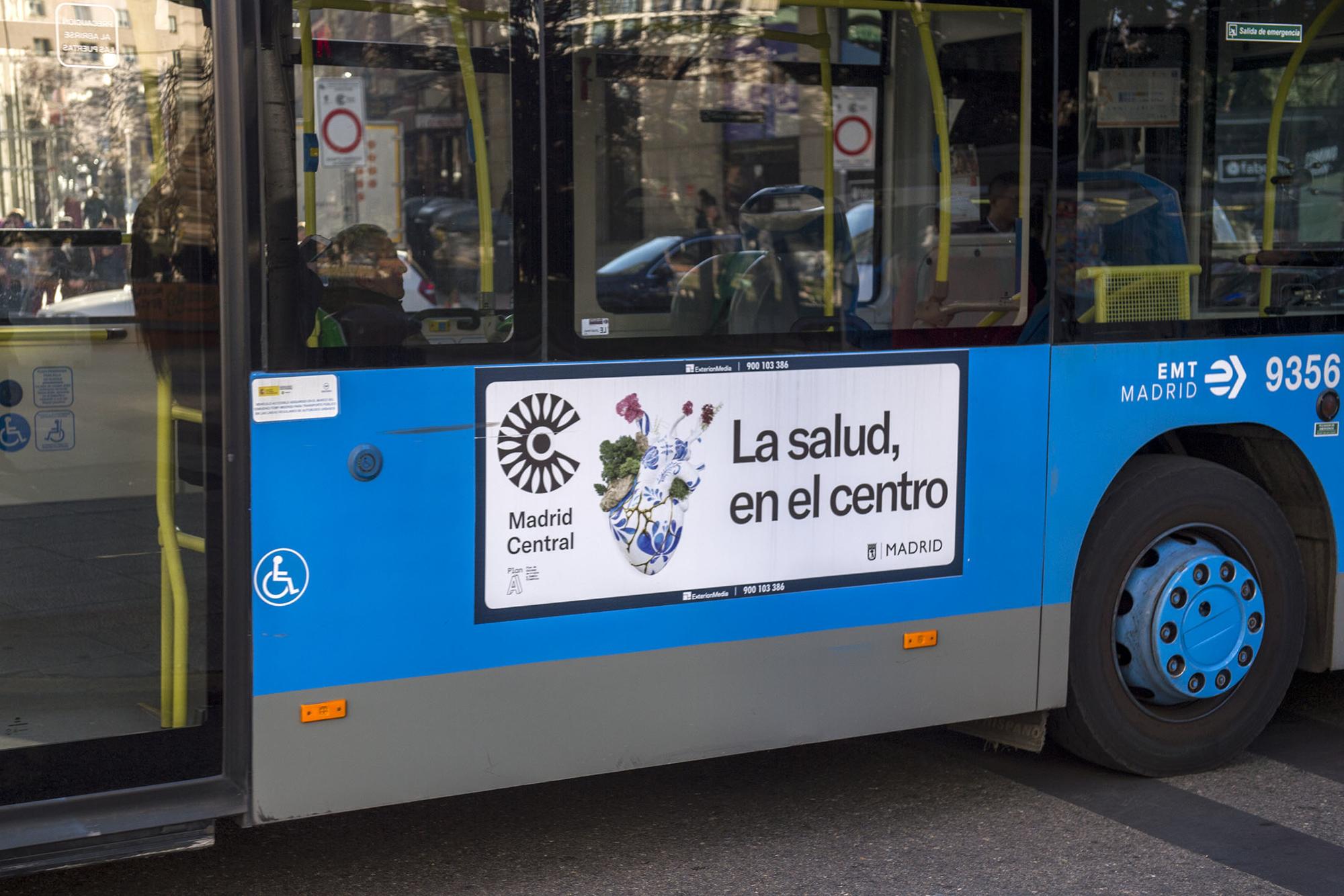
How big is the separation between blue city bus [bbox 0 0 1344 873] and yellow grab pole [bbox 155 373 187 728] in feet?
0.05

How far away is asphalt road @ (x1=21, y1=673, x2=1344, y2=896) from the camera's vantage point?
171 inches

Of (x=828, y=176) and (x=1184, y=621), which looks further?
(x=1184, y=621)

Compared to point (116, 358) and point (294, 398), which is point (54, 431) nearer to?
point (116, 358)

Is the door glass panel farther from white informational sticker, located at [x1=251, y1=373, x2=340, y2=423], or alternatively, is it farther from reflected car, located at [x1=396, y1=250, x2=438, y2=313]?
reflected car, located at [x1=396, y1=250, x2=438, y2=313]

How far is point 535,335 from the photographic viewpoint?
392 centimetres

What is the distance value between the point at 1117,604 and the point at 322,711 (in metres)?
2.54

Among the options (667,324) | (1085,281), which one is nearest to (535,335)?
(667,324)

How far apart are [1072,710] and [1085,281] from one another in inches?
52.5

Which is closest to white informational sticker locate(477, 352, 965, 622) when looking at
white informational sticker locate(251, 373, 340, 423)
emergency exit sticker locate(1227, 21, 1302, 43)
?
white informational sticker locate(251, 373, 340, 423)

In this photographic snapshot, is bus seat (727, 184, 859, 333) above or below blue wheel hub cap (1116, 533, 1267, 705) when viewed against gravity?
above

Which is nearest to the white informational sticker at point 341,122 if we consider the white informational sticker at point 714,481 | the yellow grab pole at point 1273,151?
the white informational sticker at point 714,481

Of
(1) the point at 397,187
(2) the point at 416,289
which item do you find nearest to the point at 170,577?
(2) the point at 416,289

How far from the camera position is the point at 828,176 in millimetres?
4449

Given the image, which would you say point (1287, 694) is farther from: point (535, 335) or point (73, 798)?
point (73, 798)
